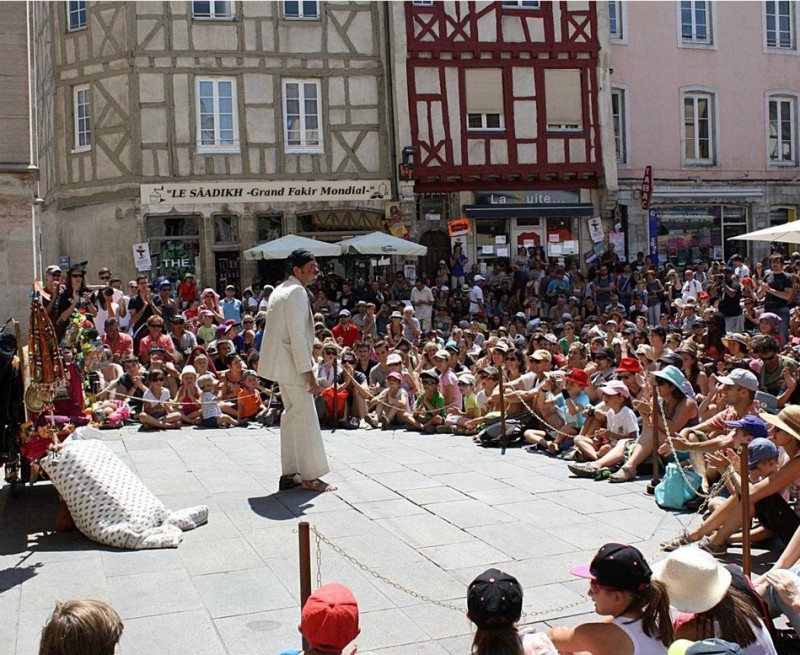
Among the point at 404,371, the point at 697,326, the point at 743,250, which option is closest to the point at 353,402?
the point at 404,371

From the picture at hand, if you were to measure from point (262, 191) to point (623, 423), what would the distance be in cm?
1653

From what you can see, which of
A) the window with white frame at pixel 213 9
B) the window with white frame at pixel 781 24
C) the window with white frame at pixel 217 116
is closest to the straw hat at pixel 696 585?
the window with white frame at pixel 217 116

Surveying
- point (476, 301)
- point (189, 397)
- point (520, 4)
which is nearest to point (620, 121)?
point (520, 4)

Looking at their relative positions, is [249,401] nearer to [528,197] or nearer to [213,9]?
[213,9]

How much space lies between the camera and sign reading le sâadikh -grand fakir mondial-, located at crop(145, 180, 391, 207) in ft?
78.4

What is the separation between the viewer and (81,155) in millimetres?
24578

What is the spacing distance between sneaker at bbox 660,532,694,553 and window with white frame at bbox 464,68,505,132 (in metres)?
20.5

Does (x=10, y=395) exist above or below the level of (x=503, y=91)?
below

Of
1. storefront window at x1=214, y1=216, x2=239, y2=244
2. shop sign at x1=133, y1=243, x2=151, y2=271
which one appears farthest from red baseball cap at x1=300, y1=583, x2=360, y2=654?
storefront window at x1=214, y1=216, x2=239, y2=244

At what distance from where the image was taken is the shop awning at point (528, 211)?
25.6 meters

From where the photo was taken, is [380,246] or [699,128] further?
[699,128]

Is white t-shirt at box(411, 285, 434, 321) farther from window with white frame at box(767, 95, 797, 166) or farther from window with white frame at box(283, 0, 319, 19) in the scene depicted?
window with white frame at box(767, 95, 797, 166)

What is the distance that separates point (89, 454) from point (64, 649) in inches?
168

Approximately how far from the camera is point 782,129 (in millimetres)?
30000
